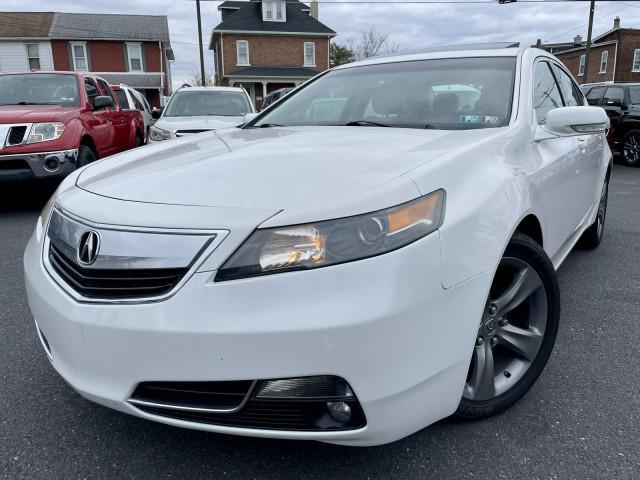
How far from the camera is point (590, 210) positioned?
3.67 metres

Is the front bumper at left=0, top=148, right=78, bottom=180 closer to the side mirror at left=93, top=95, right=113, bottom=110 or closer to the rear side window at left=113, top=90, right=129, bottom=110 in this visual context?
the side mirror at left=93, top=95, right=113, bottom=110

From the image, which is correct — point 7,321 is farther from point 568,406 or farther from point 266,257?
point 568,406

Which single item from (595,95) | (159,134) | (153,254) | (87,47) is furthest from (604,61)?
(153,254)

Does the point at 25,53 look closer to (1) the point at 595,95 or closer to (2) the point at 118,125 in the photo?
(2) the point at 118,125

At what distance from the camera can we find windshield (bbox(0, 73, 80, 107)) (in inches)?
259

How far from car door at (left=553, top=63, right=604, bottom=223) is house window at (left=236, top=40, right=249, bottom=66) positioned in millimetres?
31402

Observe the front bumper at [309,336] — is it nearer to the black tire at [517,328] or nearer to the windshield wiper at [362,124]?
the black tire at [517,328]

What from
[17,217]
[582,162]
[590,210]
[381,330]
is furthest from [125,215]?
[17,217]

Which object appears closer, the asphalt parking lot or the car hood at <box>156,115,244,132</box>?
the asphalt parking lot

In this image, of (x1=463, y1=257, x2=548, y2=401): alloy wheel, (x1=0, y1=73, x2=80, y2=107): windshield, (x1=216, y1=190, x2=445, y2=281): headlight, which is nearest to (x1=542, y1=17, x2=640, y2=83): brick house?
(x1=0, y1=73, x2=80, y2=107): windshield

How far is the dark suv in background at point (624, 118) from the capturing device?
10586mm

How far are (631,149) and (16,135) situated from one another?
424 inches

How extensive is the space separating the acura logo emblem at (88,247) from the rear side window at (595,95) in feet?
39.8

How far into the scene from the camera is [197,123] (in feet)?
24.0
